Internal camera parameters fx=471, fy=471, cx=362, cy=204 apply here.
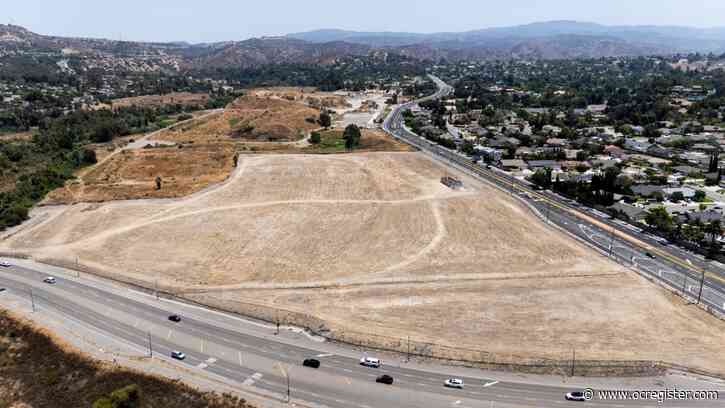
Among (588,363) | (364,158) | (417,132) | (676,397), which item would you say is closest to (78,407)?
(588,363)

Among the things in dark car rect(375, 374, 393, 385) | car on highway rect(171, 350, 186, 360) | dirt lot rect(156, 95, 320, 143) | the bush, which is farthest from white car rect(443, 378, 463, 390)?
dirt lot rect(156, 95, 320, 143)

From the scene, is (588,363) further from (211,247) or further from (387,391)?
(211,247)

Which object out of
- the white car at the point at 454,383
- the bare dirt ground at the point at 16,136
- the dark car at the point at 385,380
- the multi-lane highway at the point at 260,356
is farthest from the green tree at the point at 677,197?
the bare dirt ground at the point at 16,136

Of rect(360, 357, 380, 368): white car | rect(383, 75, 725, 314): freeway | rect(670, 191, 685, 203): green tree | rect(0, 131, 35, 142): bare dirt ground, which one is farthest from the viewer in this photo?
rect(0, 131, 35, 142): bare dirt ground

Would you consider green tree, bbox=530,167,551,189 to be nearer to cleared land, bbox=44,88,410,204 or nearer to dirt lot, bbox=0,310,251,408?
cleared land, bbox=44,88,410,204

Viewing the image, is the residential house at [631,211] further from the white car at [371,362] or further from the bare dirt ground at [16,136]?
the bare dirt ground at [16,136]

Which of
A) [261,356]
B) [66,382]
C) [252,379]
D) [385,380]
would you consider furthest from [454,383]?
[66,382]
